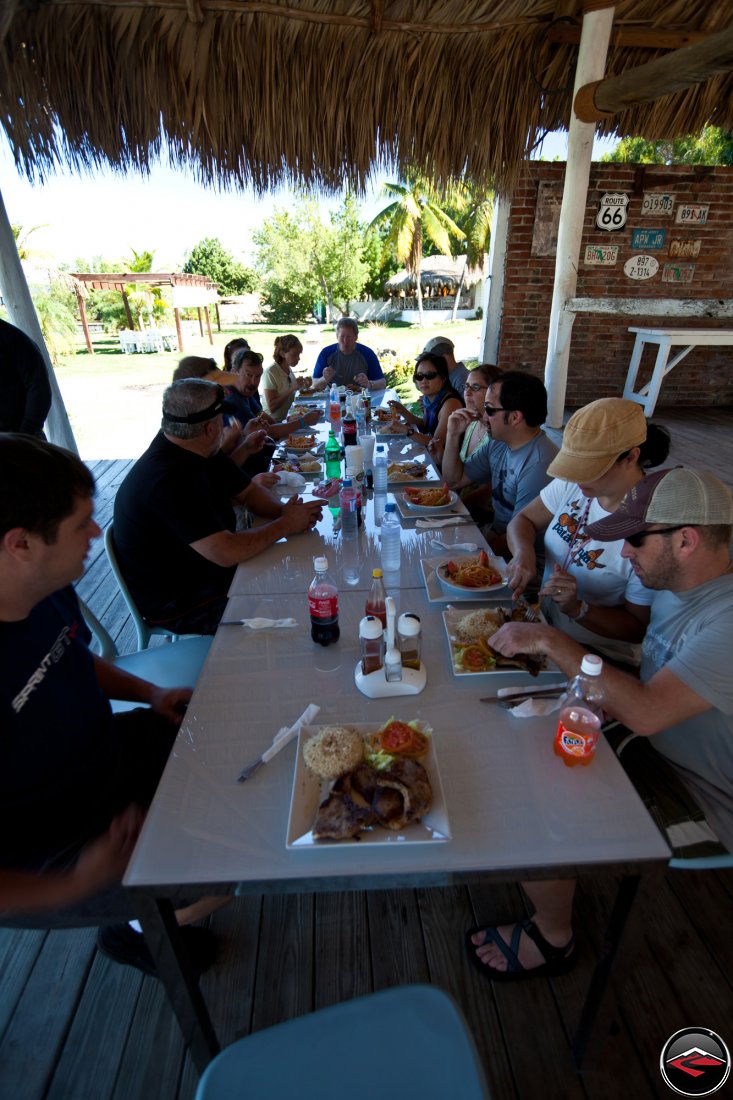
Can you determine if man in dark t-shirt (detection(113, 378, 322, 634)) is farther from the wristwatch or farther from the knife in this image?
the wristwatch

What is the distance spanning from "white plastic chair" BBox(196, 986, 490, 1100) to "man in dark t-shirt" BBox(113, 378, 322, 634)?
5.05 feet

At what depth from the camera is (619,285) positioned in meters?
6.39

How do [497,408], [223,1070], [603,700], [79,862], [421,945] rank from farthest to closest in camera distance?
[497,408], [421,945], [603,700], [79,862], [223,1070]

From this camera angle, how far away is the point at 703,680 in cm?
120

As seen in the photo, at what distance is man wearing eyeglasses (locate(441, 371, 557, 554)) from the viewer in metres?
2.60

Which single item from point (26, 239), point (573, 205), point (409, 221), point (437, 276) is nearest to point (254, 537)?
point (573, 205)

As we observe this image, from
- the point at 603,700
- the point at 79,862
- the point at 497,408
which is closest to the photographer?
the point at 79,862

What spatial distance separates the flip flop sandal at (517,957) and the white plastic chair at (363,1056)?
0.74 metres

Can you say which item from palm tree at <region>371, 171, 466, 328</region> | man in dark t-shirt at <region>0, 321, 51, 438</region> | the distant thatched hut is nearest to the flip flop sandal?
man in dark t-shirt at <region>0, 321, 51, 438</region>

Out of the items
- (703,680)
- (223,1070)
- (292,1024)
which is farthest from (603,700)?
(223,1070)

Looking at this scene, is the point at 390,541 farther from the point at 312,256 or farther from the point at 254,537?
the point at 312,256

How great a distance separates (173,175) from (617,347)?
5405 millimetres

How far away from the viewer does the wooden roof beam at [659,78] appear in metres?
2.97

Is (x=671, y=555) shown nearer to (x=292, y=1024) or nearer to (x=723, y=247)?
(x=292, y=1024)
